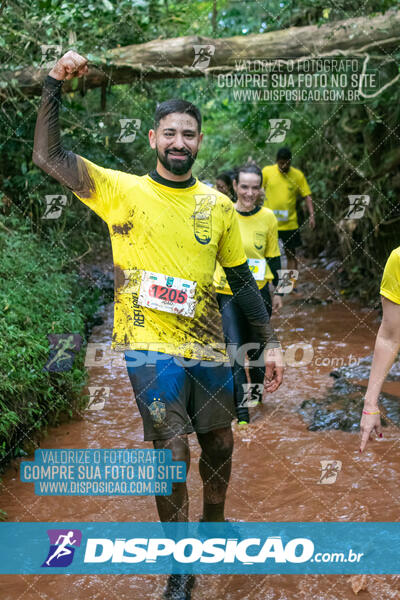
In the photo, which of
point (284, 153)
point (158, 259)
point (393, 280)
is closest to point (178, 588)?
point (158, 259)

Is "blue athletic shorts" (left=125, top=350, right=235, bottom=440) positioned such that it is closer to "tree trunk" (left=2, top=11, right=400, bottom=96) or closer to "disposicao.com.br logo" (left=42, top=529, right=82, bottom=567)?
"disposicao.com.br logo" (left=42, top=529, right=82, bottom=567)

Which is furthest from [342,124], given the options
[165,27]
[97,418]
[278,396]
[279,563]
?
[279,563]

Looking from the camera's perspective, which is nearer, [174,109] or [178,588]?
[178,588]

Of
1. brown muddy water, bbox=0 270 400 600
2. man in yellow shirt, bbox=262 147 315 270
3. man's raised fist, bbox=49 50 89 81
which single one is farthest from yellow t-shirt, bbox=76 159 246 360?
man in yellow shirt, bbox=262 147 315 270

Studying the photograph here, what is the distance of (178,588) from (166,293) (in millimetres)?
1303

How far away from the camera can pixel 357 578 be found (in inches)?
132

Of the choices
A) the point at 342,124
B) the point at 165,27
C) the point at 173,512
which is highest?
the point at 165,27

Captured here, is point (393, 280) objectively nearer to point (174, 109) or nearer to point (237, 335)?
point (174, 109)

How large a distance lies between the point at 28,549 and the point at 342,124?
25.9 feet

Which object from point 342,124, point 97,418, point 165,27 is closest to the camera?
point 97,418

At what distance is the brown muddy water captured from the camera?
3.33m

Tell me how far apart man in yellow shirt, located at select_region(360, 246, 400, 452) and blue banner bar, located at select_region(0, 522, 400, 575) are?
865mm

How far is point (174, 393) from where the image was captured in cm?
316

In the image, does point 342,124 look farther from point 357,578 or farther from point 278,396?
point 357,578
